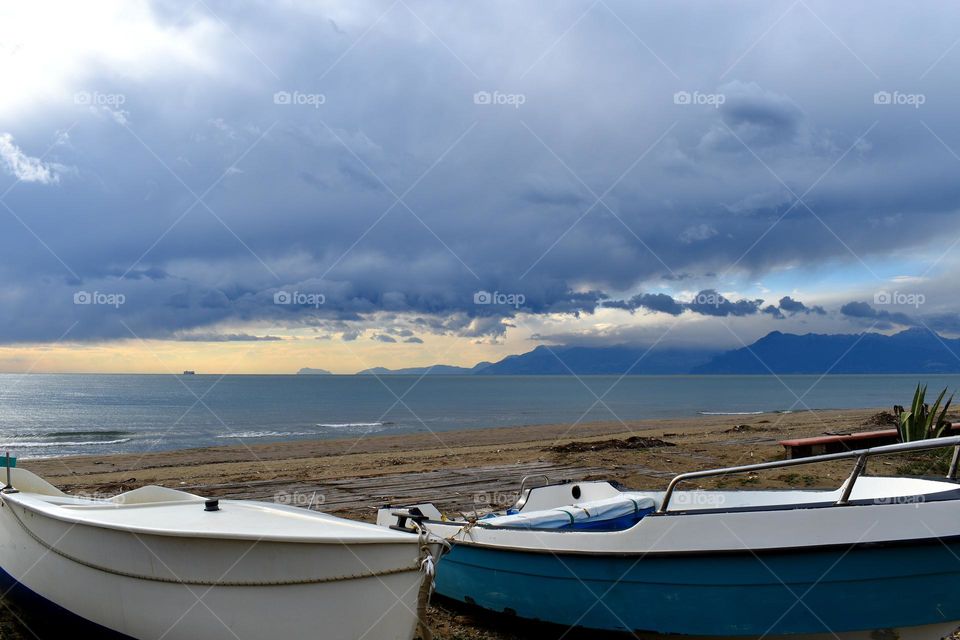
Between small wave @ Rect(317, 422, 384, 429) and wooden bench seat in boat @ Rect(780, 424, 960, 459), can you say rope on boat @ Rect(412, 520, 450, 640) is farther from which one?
small wave @ Rect(317, 422, 384, 429)

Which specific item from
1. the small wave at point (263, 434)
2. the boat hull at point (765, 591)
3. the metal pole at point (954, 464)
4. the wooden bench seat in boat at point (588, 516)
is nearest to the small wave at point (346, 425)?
the small wave at point (263, 434)

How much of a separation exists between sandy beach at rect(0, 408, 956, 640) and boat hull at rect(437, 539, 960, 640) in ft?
2.52

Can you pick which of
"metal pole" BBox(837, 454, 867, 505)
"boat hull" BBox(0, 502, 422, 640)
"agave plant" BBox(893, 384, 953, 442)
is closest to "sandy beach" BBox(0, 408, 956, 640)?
"agave plant" BBox(893, 384, 953, 442)

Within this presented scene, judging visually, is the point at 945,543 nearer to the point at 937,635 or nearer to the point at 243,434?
the point at 937,635

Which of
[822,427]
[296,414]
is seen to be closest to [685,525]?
[822,427]

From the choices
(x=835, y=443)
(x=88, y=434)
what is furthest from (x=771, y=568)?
(x=88, y=434)

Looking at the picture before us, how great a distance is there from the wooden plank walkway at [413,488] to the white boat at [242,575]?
6209mm

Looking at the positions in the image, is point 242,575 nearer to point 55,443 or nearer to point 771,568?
point 771,568

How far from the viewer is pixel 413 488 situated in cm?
1501

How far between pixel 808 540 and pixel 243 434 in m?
42.5

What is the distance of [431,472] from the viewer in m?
17.8

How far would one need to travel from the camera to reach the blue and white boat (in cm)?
502

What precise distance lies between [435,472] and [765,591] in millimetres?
→ 13089

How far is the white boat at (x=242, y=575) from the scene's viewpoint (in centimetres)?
494
